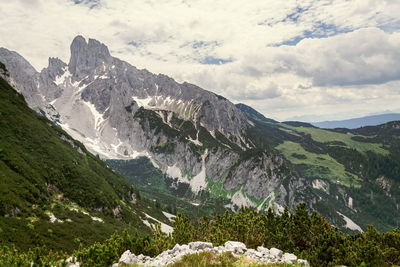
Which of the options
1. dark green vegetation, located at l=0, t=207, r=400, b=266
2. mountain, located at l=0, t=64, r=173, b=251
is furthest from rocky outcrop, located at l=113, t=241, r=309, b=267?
mountain, located at l=0, t=64, r=173, b=251

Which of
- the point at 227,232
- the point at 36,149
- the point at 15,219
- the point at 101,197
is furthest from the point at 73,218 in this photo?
the point at 227,232

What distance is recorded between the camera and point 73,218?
4685 inches

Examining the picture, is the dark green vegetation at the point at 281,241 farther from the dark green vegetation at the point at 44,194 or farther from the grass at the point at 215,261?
the dark green vegetation at the point at 44,194

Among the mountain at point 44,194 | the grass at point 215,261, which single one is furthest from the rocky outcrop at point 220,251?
the mountain at point 44,194

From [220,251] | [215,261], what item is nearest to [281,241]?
[220,251]

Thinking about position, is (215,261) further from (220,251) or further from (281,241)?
Answer: (281,241)

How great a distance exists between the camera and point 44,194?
405 feet

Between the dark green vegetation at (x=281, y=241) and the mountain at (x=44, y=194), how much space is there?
3525cm

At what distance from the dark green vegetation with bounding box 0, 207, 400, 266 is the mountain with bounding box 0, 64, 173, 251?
3525cm

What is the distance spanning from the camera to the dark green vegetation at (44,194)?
9188 centimetres

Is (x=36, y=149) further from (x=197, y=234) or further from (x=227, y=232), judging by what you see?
(x=227, y=232)

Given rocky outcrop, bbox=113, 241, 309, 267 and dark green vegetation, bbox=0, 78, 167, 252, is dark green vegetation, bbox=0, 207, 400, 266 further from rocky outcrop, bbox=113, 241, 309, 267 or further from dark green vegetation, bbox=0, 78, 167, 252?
dark green vegetation, bbox=0, 78, 167, 252

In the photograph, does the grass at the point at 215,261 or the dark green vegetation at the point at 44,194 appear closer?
the grass at the point at 215,261

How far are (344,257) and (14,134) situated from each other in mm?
149846
